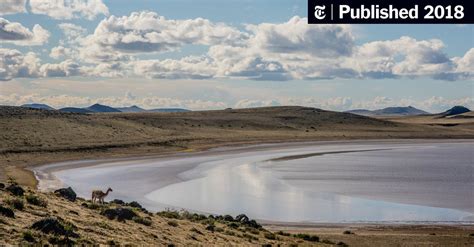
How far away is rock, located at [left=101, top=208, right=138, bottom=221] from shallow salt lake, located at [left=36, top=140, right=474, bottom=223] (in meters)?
10.3

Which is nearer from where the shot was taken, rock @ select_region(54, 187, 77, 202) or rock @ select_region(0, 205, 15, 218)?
rock @ select_region(0, 205, 15, 218)

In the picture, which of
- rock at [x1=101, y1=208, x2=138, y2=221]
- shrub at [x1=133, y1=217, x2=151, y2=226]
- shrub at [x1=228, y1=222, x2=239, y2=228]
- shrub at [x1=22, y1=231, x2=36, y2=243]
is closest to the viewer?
shrub at [x1=22, y1=231, x2=36, y2=243]

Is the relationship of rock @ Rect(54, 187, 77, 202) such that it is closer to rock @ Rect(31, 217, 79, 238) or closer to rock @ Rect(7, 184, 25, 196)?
rock @ Rect(7, 184, 25, 196)

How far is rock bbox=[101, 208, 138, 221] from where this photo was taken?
68.8ft

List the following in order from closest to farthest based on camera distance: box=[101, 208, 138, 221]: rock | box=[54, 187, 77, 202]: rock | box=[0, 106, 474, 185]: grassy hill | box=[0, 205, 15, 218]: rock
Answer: box=[0, 205, 15, 218]: rock
box=[101, 208, 138, 221]: rock
box=[54, 187, 77, 202]: rock
box=[0, 106, 474, 185]: grassy hill

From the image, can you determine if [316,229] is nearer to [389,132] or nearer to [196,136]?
[196,136]

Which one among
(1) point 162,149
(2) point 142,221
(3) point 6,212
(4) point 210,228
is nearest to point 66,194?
(2) point 142,221

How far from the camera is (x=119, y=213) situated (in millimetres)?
21188

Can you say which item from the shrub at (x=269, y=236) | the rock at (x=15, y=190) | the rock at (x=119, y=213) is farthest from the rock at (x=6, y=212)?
the shrub at (x=269, y=236)

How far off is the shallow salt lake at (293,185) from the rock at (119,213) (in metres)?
10.3

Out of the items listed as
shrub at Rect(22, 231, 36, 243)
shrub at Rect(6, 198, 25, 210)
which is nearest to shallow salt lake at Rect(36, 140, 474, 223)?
shrub at Rect(6, 198, 25, 210)

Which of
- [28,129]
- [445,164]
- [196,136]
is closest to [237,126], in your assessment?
[196,136]

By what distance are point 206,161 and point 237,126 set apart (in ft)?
201

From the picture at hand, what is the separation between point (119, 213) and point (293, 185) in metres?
24.4
